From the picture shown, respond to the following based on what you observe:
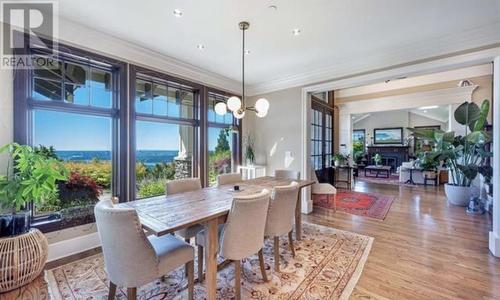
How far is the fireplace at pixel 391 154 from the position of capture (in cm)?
1098

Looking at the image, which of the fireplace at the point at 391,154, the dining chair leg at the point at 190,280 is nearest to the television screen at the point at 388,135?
the fireplace at the point at 391,154

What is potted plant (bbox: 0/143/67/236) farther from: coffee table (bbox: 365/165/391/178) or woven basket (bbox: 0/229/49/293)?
coffee table (bbox: 365/165/391/178)

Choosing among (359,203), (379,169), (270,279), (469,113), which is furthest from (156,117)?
(379,169)

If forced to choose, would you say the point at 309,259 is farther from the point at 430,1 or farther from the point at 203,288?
the point at 430,1

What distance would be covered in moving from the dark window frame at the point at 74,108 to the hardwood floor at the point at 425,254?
330 centimetres

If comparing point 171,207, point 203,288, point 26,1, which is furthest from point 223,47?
point 203,288

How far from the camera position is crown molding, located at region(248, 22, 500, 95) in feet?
9.02

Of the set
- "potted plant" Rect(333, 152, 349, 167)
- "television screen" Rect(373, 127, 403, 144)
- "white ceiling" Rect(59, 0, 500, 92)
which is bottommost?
"potted plant" Rect(333, 152, 349, 167)

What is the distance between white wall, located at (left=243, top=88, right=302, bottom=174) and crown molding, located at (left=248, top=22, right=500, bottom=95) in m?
0.39

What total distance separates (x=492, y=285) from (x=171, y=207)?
3.17m

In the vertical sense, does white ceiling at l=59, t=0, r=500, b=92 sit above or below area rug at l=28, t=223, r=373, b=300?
above

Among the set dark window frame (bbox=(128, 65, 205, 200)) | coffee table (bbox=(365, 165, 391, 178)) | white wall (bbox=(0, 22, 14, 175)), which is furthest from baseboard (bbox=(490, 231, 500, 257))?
coffee table (bbox=(365, 165, 391, 178))

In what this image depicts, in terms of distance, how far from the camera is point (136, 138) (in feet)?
11.2

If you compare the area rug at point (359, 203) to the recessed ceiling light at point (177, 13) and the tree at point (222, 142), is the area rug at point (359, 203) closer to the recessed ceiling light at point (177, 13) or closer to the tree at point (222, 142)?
the tree at point (222, 142)
